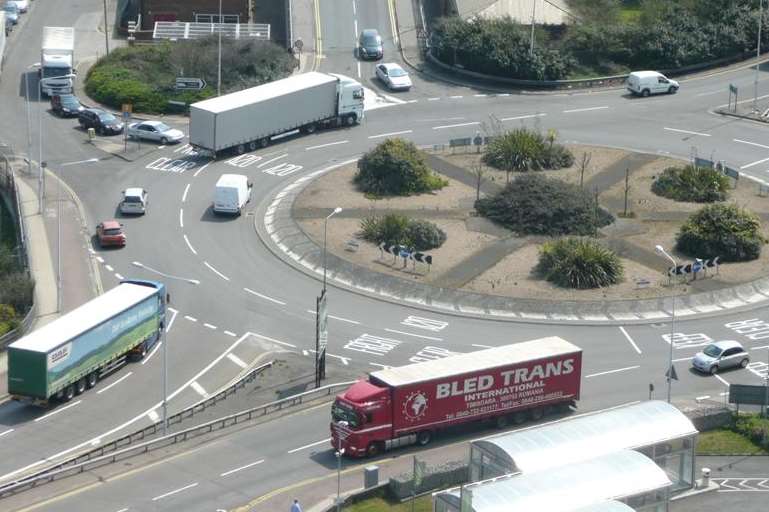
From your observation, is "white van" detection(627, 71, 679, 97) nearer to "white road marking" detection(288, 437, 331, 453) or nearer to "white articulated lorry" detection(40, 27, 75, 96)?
"white articulated lorry" detection(40, 27, 75, 96)

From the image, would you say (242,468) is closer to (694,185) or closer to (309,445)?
(309,445)

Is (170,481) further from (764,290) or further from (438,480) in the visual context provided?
(764,290)

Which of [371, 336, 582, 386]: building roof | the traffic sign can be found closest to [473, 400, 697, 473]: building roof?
[371, 336, 582, 386]: building roof

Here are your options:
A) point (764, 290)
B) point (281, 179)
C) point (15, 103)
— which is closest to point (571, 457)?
point (764, 290)

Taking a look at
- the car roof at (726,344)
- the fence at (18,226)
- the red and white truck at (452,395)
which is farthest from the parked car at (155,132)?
the car roof at (726,344)

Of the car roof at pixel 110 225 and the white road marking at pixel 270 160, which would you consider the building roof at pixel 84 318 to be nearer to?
the car roof at pixel 110 225

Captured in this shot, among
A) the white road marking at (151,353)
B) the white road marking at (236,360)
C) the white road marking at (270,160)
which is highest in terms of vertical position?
the white road marking at (270,160)
